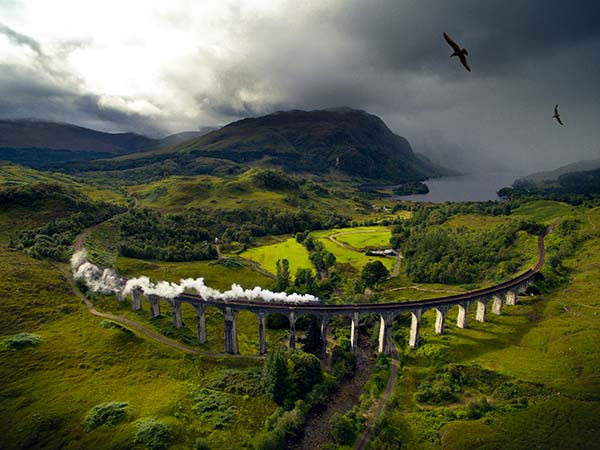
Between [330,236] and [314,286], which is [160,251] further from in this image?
[330,236]

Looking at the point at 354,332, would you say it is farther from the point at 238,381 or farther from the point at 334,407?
the point at 238,381

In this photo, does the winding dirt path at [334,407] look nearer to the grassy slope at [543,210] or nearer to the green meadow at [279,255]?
the green meadow at [279,255]

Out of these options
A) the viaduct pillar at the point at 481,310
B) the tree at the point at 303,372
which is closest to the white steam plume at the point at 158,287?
the tree at the point at 303,372

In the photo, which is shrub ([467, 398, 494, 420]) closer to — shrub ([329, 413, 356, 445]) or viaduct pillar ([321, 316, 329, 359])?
shrub ([329, 413, 356, 445])

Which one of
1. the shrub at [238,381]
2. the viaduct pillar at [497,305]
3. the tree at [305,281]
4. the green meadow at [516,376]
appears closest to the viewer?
the green meadow at [516,376]

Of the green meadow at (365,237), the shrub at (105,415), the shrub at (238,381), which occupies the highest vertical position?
the green meadow at (365,237)

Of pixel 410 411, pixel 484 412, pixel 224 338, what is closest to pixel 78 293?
pixel 224 338

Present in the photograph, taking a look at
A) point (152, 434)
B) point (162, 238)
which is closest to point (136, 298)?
point (152, 434)
